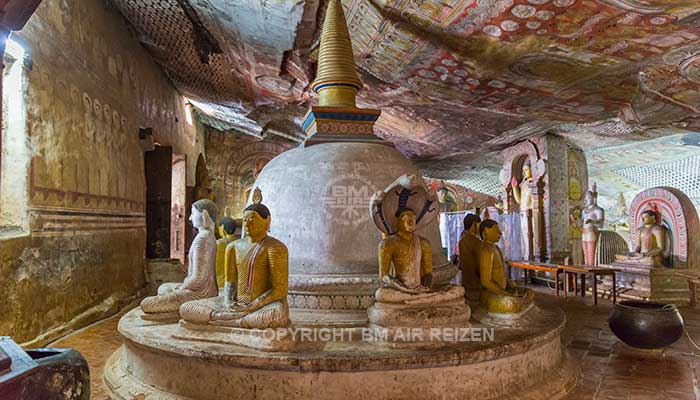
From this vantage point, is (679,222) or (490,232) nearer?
(490,232)

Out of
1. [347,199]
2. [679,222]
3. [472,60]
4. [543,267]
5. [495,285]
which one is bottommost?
[543,267]

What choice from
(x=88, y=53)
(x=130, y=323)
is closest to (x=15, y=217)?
(x=130, y=323)

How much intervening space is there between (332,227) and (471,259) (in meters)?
1.68

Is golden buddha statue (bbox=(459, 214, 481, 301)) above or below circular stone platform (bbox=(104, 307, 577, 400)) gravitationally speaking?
above

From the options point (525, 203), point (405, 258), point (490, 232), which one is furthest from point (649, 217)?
point (405, 258)

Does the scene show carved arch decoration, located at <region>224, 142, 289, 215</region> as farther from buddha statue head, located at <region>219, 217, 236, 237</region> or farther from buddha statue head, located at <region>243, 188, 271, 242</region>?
buddha statue head, located at <region>243, 188, 271, 242</region>

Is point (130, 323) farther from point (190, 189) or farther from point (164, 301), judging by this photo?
point (190, 189)

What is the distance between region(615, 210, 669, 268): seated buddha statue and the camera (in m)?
Result: 8.64

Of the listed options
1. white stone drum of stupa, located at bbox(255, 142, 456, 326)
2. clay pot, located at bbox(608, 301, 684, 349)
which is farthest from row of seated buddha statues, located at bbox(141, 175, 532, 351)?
clay pot, located at bbox(608, 301, 684, 349)

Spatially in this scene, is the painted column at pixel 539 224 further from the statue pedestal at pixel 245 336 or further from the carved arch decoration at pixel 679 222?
the statue pedestal at pixel 245 336

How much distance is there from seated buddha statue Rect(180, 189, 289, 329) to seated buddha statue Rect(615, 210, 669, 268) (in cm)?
791

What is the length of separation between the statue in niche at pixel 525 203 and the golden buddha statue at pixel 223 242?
30.8ft

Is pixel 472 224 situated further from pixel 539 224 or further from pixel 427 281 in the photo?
pixel 539 224

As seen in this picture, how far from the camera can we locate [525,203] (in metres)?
13.1
